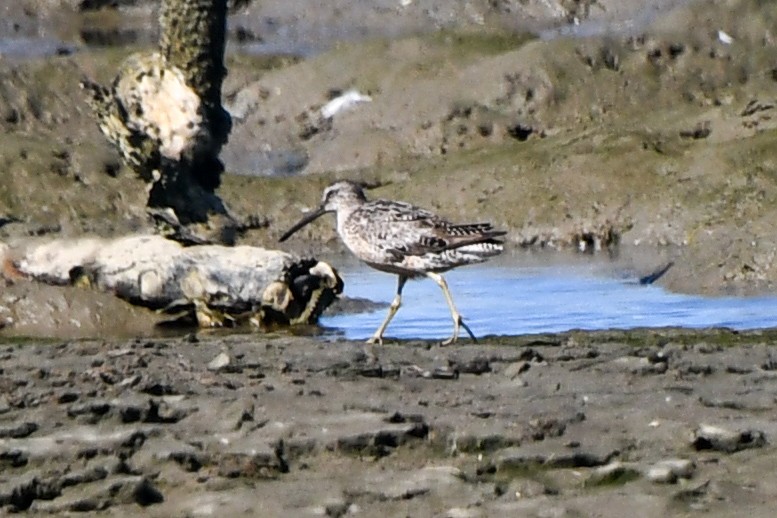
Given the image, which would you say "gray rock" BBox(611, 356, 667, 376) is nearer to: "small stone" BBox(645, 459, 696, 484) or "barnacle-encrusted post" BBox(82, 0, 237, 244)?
"small stone" BBox(645, 459, 696, 484)

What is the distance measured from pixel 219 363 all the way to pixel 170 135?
18.2 feet

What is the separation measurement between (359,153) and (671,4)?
32.3 ft

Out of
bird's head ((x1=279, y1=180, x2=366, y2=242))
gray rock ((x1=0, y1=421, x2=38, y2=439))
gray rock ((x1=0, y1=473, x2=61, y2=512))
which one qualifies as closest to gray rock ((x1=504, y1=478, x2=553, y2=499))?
gray rock ((x1=0, y1=473, x2=61, y2=512))

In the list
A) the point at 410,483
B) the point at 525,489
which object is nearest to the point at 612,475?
the point at 525,489

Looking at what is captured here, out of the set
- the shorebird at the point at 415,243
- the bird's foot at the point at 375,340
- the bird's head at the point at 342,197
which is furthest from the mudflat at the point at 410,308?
the bird's head at the point at 342,197

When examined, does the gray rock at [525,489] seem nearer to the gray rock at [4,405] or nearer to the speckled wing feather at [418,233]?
the gray rock at [4,405]

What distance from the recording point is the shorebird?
11578 millimetres

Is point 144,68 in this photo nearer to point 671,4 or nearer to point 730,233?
point 730,233

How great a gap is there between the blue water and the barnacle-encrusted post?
49.5 inches

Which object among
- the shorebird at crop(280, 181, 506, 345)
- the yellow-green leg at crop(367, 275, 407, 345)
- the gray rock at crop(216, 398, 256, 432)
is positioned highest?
the shorebird at crop(280, 181, 506, 345)

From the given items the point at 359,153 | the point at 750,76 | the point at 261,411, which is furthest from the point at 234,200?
the point at 261,411

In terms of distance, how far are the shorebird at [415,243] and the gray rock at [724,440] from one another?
3.93 metres

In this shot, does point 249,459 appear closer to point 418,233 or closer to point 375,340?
point 375,340

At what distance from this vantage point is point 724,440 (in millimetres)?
7348
